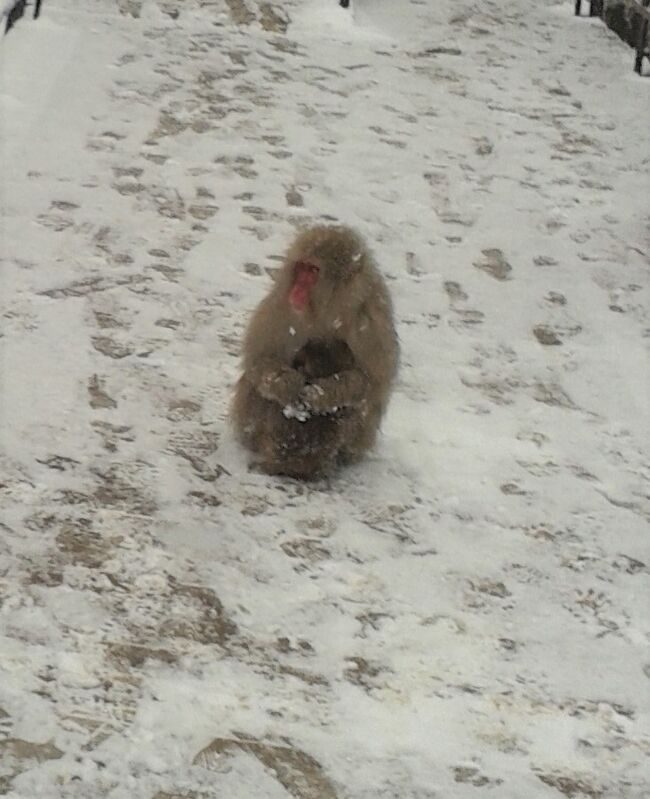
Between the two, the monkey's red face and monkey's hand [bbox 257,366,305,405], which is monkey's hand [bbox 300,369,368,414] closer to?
monkey's hand [bbox 257,366,305,405]

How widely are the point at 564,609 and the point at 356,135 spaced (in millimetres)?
4169

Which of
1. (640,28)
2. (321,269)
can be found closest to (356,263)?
(321,269)

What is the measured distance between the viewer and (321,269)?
309cm

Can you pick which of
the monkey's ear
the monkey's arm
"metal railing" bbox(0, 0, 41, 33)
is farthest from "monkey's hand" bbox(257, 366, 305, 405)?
"metal railing" bbox(0, 0, 41, 33)

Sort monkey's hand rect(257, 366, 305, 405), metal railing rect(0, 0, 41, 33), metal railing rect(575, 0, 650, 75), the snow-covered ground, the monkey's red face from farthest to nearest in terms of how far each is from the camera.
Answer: metal railing rect(575, 0, 650, 75) < metal railing rect(0, 0, 41, 33) < monkey's hand rect(257, 366, 305, 405) < the monkey's red face < the snow-covered ground

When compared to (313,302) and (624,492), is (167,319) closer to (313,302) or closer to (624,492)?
(313,302)

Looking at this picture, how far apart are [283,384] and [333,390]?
0.15 meters

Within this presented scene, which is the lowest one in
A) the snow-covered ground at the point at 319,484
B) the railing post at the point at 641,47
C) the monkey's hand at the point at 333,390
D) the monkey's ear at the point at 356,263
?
the snow-covered ground at the point at 319,484

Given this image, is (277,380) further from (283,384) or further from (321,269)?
(321,269)

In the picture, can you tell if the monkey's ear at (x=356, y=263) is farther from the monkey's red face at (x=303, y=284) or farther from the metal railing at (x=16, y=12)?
the metal railing at (x=16, y=12)

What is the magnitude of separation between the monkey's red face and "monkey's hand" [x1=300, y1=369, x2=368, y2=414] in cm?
24

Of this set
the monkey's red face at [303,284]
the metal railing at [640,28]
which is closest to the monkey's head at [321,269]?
the monkey's red face at [303,284]

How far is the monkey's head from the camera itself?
309 centimetres

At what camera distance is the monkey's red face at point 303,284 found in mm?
3080
